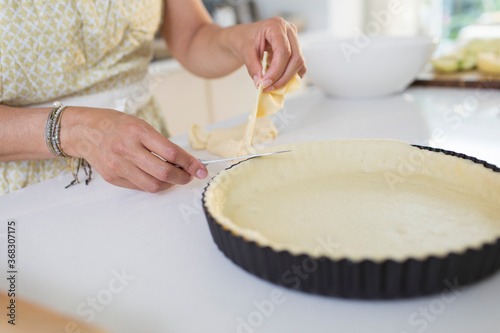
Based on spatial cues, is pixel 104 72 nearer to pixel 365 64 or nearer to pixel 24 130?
→ pixel 24 130

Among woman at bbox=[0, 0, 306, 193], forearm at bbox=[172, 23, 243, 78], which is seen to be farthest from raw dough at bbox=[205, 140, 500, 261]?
→ forearm at bbox=[172, 23, 243, 78]

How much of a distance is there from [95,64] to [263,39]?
0.42 meters

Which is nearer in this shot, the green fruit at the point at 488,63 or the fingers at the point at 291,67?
the fingers at the point at 291,67

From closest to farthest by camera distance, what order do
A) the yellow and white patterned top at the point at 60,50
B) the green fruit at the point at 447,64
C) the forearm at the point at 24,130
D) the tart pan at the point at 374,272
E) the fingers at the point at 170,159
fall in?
the tart pan at the point at 374,272, the fingers at the point at 170,159, the forearm at the point at 24,130, the yellow and white patterned top at the point at 60,50, the green fruit at the point at 447,64

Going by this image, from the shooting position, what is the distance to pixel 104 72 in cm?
103

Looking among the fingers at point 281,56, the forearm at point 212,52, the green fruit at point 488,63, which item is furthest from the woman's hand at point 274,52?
the green fruit at point 488,63

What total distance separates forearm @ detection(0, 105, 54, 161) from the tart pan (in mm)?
474

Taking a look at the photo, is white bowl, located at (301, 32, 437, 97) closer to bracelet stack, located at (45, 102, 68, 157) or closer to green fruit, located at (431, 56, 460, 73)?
green fruit, located at (431, 56, 460, 73)

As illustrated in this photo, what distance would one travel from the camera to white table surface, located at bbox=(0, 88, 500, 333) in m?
0.42

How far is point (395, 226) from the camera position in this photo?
0.50 meters

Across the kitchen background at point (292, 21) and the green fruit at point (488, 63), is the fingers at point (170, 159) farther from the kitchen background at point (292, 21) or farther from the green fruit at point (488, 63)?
the kitchen background at point (292, 21)

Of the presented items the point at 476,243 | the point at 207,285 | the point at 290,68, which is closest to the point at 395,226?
the point at 476,243

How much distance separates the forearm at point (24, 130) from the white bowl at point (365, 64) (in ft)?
2.48

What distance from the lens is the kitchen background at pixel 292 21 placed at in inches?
86.9
